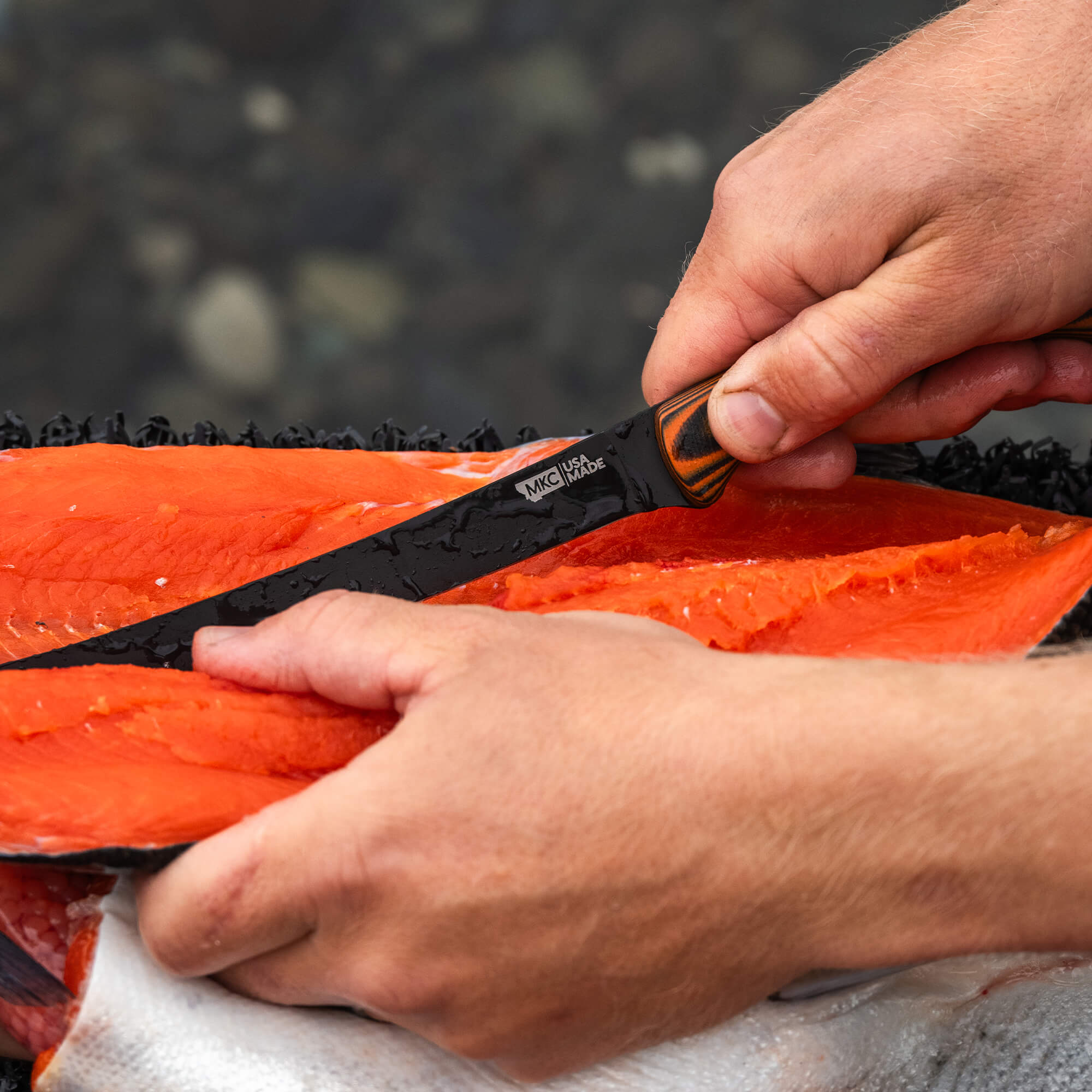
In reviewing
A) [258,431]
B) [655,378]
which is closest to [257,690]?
[655,378]

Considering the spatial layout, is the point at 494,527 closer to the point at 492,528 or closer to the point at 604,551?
the point at 492,528

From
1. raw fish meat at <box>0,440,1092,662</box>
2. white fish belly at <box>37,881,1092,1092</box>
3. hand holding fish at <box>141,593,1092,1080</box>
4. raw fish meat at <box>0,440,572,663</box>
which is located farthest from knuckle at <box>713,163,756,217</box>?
white fish belly at <box>37,881,1092,1092</box>

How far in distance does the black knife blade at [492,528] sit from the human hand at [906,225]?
72 mm

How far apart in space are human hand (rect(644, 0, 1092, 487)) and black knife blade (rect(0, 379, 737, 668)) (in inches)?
2.8

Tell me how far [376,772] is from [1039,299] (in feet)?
3.40

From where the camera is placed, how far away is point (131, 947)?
1.00 meters

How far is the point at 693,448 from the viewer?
4.37ft

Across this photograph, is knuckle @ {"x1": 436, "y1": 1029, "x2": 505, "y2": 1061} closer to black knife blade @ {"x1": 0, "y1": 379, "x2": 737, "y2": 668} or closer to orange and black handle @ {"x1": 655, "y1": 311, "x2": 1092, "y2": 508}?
black knife blade @ {"x1": 0, "y1": 379, "x2": 737, "y2": 668}

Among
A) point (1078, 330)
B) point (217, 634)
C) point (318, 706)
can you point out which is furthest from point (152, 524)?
point (1078, 330)

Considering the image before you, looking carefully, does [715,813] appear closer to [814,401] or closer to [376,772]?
[376,772]

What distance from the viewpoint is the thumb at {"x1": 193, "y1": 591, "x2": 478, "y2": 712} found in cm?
Result: 94

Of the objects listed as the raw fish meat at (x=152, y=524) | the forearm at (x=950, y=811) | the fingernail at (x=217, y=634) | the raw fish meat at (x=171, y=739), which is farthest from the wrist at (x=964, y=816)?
the raw fish meat at (x=152, y=524)

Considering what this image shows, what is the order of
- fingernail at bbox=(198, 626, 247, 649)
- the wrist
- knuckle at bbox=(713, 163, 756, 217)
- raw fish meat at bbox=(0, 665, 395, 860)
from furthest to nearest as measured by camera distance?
knuckle at bbox=(713, 163, 756, 217)
fingernail at bbox=(198, 626, 247, 649)
raw fish meat at bbox=(0, 665, 395, 860)
the wrist

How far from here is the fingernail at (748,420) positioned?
4.34 feet
